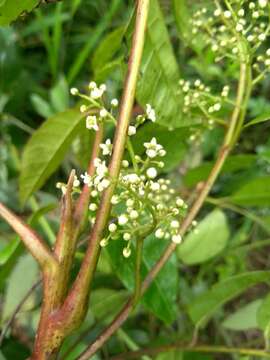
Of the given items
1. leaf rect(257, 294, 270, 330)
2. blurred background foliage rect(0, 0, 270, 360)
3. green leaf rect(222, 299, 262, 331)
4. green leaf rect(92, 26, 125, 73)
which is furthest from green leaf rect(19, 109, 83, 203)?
green leaf rect(222, 299, 262, 331)

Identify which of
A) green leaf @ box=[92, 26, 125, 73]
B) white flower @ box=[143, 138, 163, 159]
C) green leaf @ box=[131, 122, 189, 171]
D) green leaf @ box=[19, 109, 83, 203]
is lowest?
white flower @ box=[143, 138, 163, 159]

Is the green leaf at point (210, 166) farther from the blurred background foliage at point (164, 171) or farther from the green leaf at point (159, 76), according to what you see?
the green leaf at point (159, 76)

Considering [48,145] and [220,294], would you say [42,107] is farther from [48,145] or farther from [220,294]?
[220,294]

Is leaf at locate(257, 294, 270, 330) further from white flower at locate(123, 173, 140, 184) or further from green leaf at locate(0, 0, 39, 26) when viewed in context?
green leaf at locate(0, 0, 39, 26)

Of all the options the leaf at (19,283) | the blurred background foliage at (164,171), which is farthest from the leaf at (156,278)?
the leaf at (19,283)

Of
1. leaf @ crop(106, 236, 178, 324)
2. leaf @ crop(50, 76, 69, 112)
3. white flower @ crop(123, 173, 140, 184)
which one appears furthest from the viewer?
leaf @ crop(50, 76, 69, 112)

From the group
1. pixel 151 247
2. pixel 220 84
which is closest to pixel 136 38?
pixel 151 247

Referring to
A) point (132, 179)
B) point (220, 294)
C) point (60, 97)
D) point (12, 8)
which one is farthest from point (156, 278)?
point (60, 97)
